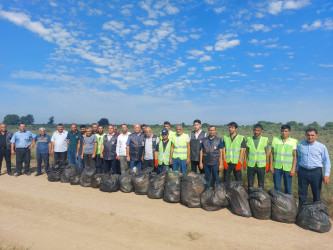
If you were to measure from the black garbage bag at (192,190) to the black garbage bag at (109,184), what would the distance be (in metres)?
2.03

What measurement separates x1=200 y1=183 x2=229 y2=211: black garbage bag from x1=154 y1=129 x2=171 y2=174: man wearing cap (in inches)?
68.7

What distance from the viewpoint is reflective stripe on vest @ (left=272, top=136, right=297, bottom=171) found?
16.9 ft

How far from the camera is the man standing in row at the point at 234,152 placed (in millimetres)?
5602

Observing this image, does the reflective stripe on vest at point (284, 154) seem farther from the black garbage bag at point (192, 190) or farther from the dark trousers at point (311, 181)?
the black garbage bag at point (192, 190)

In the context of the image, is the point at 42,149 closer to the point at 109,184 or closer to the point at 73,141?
the point at 73,141

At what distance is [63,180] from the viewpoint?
7.40 m

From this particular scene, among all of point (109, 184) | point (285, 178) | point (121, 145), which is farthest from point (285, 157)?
point (121, 145)

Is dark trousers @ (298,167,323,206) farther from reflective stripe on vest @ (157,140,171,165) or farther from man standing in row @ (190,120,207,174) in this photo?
reflective stripe on vest @ (157,140,171,165)

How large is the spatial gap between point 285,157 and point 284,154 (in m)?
0.07

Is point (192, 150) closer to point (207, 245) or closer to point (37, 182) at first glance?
point (207, 245)

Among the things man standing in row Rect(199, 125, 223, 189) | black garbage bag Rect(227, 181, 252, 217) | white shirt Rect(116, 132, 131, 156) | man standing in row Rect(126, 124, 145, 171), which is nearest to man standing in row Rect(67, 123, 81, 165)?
white shirt Rect(116, 132, 131, 156)

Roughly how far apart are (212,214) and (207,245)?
1.28 meters

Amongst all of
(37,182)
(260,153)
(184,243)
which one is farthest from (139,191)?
(37,182)

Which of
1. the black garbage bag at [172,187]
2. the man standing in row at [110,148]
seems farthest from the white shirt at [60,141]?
the black garbage bag at [172,187]
